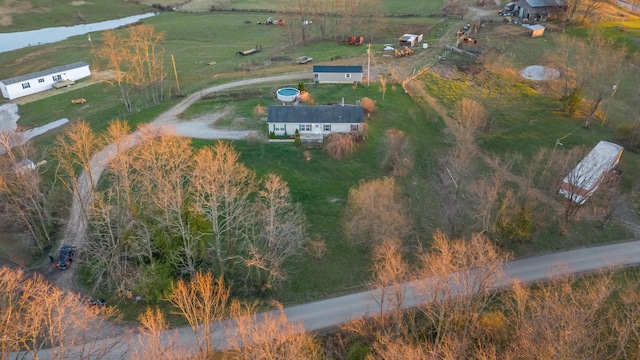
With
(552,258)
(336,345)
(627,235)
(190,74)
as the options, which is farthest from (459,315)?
(190,74)

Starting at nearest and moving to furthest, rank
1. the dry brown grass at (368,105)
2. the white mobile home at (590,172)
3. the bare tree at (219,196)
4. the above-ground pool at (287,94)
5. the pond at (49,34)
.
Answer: the bare tree at (219,196), the white mobile home at (590,172), the dry brown grass at (368,105), the above-ground pool at (287,94), the pond at (49,34)

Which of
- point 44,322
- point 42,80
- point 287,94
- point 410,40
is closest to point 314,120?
point 287,94

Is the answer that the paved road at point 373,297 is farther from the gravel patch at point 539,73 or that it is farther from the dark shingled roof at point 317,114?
the gravel patch at point 539,73

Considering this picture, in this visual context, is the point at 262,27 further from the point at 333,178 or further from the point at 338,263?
the point at 338,263

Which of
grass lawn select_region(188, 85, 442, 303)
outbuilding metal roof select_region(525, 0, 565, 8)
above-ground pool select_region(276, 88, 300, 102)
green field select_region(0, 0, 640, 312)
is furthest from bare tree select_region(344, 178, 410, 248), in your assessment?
outbuilding metal roof select_region(525, 0, 565, 8)

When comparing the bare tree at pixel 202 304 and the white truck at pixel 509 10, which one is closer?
the bare tree at pixel 202 304

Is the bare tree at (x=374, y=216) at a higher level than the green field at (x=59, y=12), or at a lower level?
lower

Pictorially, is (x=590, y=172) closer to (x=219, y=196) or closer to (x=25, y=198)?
(x=219, y=196)

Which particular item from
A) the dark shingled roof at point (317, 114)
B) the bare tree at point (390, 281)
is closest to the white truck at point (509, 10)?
the dark shingled roof at point (317, 114)
